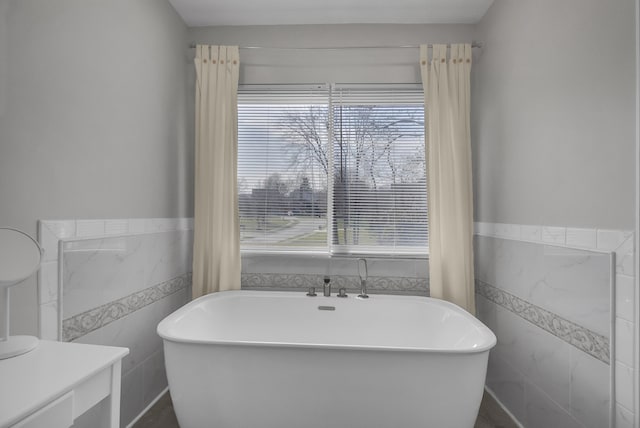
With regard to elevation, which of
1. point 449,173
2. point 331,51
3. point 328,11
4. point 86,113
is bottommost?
point 449,173

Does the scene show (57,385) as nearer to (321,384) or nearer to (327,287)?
(321,384)

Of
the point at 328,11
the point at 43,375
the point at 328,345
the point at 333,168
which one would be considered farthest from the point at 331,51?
the point at 43,375

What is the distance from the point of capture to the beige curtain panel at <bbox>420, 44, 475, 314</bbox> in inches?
90.8

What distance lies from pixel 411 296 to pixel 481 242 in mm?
690

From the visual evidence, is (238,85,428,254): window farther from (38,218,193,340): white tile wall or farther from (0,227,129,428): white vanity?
(0,227,129,428): white vanity

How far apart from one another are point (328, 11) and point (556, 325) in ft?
8.20

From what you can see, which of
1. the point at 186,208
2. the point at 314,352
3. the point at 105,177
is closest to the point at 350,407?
Answer: the point at 314,352

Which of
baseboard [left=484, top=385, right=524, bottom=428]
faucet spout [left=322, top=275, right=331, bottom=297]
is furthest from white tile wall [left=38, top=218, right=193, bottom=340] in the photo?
baseboard [left=484, top=385, right=524, bottom=428]

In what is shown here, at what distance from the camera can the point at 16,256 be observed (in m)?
1.06

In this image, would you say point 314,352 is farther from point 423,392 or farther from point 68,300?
point 68,300

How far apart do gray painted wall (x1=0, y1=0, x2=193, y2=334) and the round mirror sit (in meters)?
0.18

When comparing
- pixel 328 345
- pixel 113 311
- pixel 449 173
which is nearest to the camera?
pixel 328 345

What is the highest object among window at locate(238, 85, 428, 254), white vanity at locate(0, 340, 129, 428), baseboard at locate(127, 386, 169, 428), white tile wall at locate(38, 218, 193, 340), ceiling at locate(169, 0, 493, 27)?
ceiling at locate(169, 0, 493, 27)

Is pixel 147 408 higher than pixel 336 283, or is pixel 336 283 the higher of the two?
pixel 336 283
